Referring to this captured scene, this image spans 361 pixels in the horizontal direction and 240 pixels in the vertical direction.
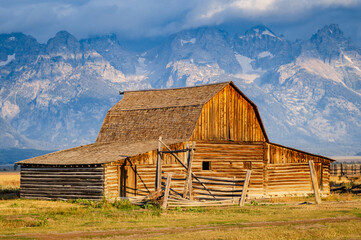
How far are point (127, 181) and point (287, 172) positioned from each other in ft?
42.3

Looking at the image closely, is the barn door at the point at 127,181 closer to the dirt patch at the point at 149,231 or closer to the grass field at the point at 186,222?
the grass field at the point at 186,222

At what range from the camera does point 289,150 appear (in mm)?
41969

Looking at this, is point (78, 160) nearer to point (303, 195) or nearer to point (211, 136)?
point (211, 136)

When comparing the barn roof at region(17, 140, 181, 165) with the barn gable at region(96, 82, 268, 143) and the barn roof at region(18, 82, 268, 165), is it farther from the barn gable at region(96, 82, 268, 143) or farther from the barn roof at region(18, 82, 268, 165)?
the barn gable at region(96, 82, 268, 143)

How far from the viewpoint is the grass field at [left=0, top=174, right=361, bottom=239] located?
19.6m

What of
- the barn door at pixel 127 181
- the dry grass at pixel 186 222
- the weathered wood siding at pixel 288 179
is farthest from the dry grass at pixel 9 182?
the weathered wood siding at pixel 288 179

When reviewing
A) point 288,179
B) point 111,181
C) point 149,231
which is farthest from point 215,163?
point 149,231

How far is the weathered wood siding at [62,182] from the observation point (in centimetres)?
3369

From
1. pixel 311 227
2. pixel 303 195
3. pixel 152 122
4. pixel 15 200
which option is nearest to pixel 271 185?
pixel 303 195

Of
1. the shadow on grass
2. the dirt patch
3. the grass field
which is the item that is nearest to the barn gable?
the shadow on grass

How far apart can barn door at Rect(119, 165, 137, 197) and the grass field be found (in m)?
4.13

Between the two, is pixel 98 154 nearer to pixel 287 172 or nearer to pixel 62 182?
pixel 62 182

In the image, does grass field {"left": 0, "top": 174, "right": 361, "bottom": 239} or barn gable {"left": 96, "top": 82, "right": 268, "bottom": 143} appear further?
barn gable {"left": 96, "top": 82, "right": 268, "bottom": 143}

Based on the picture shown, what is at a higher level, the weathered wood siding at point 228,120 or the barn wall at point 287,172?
the weathered wood siding at point 228,120
